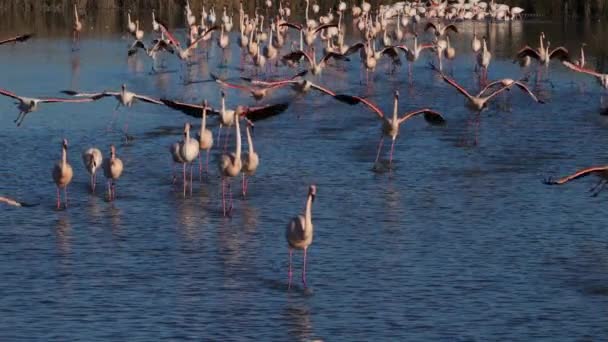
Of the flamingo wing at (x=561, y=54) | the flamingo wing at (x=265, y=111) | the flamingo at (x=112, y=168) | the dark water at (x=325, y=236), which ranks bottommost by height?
the dark water at (x=325, y=236)

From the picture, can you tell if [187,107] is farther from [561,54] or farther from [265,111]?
[561,54]

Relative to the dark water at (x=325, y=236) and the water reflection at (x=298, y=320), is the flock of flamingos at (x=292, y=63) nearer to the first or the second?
the dark water at (x=325, y=236)

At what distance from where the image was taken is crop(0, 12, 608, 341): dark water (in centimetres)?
1173

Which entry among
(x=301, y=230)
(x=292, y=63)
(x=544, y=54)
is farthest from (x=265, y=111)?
(x=292, y=63)

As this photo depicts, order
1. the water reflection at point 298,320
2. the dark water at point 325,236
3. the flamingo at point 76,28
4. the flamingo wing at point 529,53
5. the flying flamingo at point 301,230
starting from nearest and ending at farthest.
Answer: the water reflection at point 298,320
the dark water at point 325,236
the flying flamingo at point 301,230
the flamingo wing at point 529,53
the flamingo at point 76,28

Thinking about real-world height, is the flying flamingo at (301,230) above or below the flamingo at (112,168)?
above

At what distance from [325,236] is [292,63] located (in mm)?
17316

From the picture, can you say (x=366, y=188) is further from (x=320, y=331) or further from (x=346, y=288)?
(x=320, y=331)

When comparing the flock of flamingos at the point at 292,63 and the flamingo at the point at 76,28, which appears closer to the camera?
the flock of flamingos at the point at 292,63

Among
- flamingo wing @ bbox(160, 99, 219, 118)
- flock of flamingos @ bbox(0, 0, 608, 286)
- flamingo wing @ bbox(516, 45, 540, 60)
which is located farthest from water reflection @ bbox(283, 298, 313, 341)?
flamingo wing @ bbox(516, 45, 540, 60)

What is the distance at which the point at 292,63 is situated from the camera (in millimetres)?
32031

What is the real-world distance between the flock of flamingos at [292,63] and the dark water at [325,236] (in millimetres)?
451

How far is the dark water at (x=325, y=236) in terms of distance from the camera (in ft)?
38.5

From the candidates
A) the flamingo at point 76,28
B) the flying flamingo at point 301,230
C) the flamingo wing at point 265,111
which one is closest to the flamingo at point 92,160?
the flamingo wing at point 265,111
